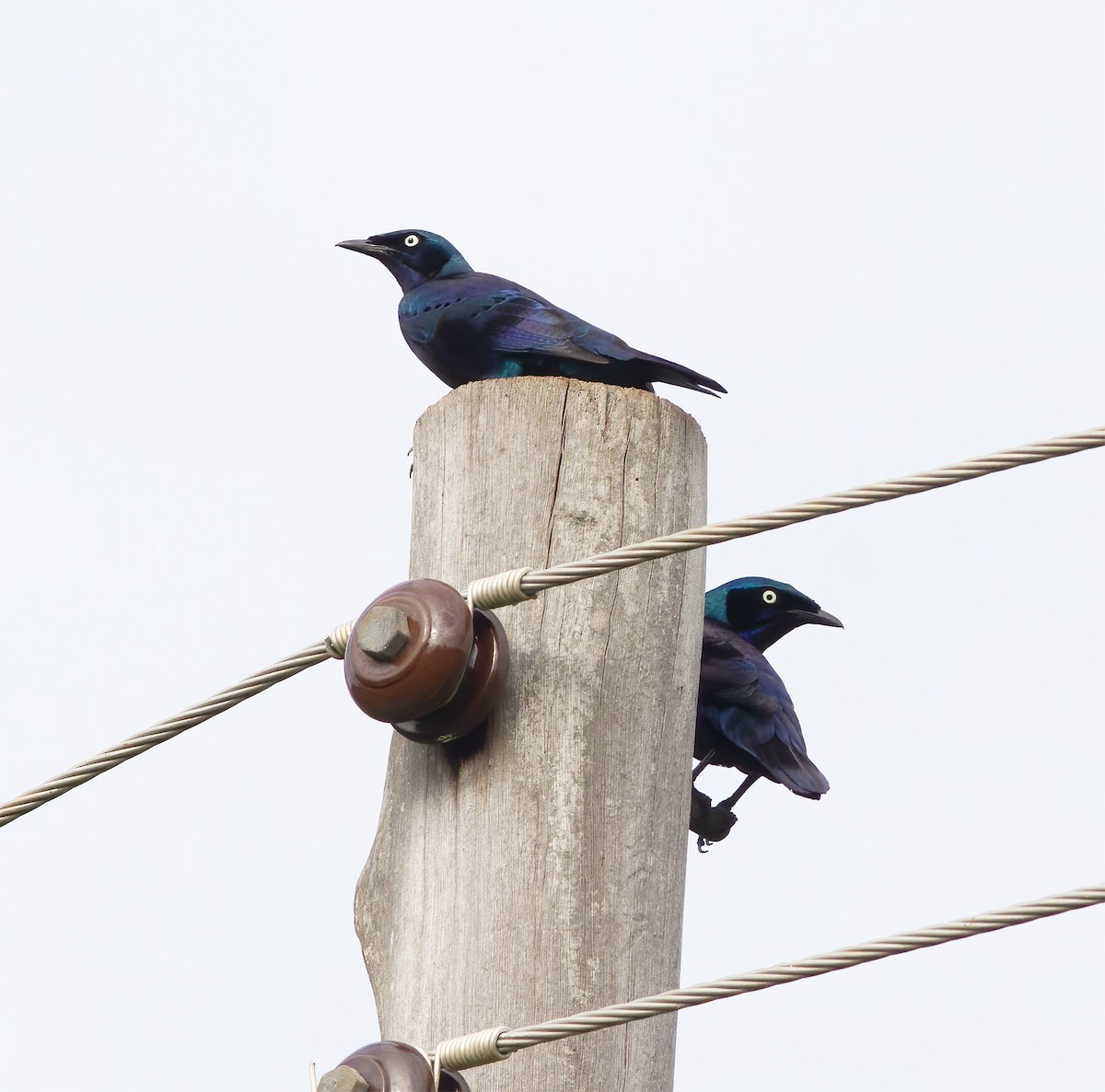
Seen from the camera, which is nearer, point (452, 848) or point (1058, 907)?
point (1058, 907)

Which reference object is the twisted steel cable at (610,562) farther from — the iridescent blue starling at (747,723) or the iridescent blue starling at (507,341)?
the iridescent blue starling at (747,723)

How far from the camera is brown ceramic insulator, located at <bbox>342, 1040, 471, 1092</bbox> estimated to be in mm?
2543

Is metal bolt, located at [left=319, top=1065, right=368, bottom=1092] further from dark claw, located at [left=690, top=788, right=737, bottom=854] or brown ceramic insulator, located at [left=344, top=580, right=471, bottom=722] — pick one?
dark claw, located at [left=690, top=788, right=737, bottom=854]

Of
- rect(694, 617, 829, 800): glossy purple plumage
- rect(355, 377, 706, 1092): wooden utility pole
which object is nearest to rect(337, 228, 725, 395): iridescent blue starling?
rect(694, 617, 829, 800): glossy purple plumage

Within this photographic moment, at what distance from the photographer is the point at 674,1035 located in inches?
112

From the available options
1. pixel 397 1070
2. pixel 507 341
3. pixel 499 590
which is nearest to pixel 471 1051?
pixel 397 1070

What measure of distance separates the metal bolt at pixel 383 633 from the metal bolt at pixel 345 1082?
0.57 metres

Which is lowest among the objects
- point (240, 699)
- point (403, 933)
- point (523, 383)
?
point (403, 933)

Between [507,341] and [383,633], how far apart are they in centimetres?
203

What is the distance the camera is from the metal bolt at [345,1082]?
8.35 feet

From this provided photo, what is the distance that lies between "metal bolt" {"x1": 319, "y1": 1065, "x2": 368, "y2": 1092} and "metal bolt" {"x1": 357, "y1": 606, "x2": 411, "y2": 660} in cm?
57

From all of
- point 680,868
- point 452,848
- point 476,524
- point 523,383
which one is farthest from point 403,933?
point 523,383

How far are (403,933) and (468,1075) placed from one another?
224 millimetres

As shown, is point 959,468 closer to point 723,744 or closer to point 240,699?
point 240,699
